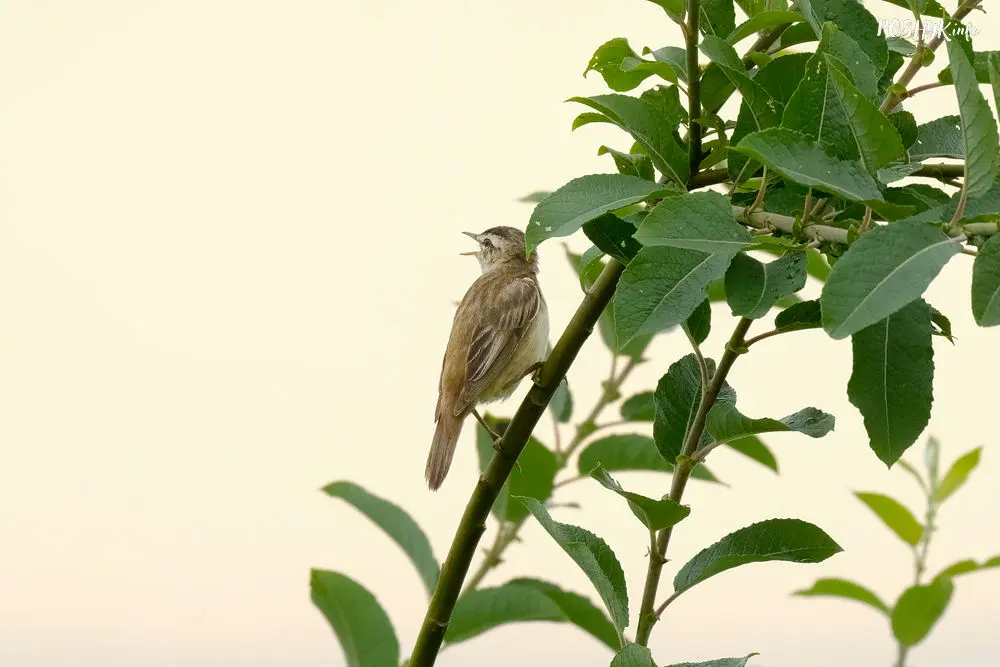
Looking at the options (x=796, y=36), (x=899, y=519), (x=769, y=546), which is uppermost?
(x=796, y=36)

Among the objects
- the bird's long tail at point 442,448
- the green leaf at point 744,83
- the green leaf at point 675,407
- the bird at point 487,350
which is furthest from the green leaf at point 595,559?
the bird at point 487,350

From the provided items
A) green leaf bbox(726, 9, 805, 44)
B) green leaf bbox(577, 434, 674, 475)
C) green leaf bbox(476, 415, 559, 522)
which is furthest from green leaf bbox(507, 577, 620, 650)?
green leaf bbox(726, 9, 805, 44)

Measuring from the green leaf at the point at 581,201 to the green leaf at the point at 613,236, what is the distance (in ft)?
0.58

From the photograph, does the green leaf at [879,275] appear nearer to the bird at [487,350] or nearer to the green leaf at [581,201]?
the green leaf at [581,201]

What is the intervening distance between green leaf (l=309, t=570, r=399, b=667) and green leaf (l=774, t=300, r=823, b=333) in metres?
1.08

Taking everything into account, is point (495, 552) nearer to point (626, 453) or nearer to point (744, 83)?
point (626, 453)

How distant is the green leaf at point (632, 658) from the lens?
1.58 meters

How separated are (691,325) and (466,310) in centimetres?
270

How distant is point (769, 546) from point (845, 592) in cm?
145

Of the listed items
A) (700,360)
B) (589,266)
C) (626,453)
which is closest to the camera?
(700,360)

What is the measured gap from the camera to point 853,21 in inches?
65.7

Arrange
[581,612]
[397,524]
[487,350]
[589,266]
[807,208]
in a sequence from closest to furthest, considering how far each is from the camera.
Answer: [807,208]
[589,266]
[581,612]
[397,524]
[487,350]

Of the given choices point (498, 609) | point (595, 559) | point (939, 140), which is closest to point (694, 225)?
point (939, 140)

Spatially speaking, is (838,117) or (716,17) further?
(716,17)
